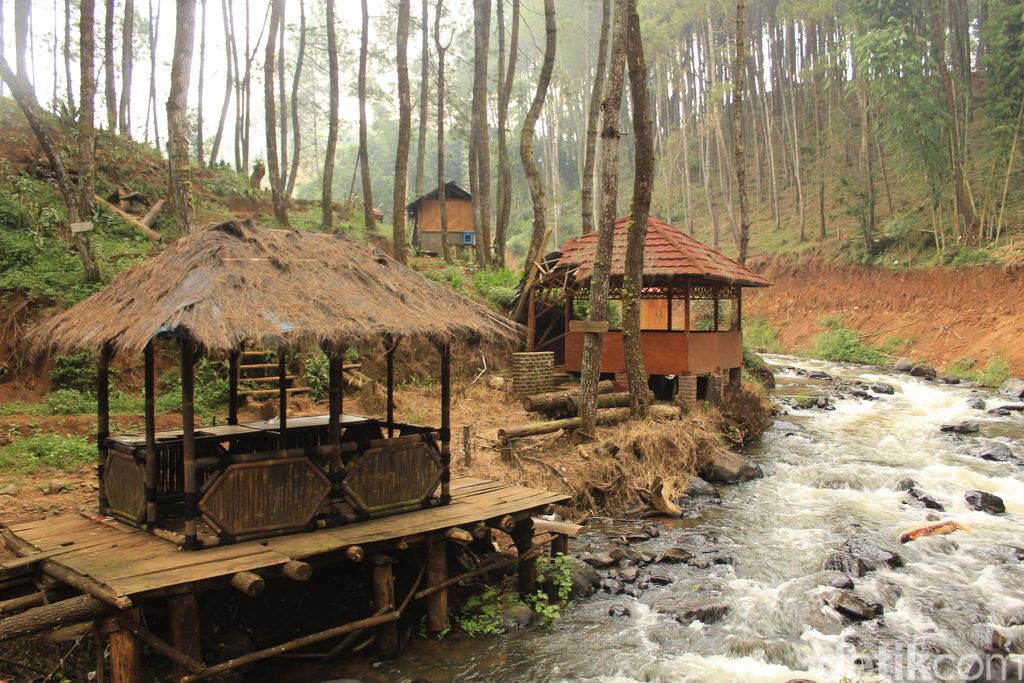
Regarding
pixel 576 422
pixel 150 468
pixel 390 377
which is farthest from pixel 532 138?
pixel 150 468

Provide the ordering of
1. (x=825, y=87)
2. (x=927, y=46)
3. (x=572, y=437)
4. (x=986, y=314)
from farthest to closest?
(x=825, y=87)
(x=927, y=46)
(x=986, y=314)
(x=572, y=437)

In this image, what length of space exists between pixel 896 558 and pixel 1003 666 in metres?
2.57

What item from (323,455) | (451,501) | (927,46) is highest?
(927,46)

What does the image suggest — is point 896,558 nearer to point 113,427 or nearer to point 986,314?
point 113,427

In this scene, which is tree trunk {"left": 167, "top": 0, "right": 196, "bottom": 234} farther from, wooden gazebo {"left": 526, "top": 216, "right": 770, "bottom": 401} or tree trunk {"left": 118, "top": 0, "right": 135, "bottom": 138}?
tree trunk {"left": 118, "top": 0, "right": 135, "bottom": 138}

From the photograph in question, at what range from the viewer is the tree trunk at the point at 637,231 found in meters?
13.8

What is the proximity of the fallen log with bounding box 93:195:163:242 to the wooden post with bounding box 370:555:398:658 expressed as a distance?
41.4 ft

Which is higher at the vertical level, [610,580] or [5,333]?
[5,333]

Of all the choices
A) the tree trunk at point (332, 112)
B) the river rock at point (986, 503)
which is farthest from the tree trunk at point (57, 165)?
the river rock at point (986, 503)

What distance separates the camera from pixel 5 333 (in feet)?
42.4

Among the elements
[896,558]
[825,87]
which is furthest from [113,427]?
[825,87]

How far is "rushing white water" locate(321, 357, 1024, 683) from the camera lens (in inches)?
274

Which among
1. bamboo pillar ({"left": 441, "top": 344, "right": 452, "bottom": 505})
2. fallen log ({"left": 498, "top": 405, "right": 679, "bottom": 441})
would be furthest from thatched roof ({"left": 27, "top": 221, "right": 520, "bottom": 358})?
fallen log ({"left": 498, "top": 405, "right": 679, "bottom": 441})

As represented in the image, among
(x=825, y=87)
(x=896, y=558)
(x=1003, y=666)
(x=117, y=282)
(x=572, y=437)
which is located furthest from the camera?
(x=825, y=87)
